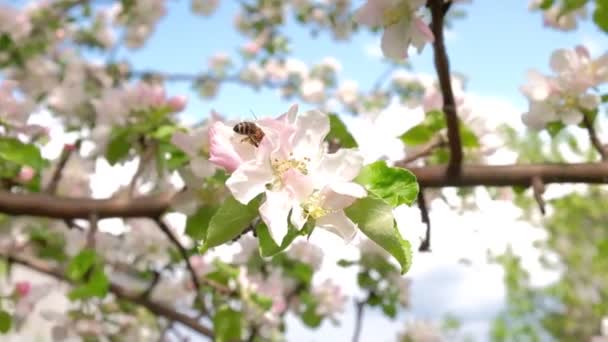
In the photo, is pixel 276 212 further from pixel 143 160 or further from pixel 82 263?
pixel 143 160

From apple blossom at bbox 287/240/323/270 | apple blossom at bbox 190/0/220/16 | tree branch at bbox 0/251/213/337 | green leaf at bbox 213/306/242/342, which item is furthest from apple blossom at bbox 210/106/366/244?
apple blossom at bbox 190/0/220/16

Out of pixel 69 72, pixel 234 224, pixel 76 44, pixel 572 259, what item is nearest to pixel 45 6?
pixel 69 72

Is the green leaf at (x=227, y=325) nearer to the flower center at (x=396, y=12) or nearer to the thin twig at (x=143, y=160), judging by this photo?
the thin twig at (x=143, y=160)

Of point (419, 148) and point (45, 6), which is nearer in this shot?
point (419, 148)

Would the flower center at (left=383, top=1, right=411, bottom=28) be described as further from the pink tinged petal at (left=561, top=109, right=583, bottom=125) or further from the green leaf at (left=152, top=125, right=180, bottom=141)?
the green leaf at (left=152, top=125, right=180, bottom=141)

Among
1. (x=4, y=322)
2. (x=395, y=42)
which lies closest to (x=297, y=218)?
(x=395, y=42)

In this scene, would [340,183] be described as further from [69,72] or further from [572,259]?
[572,259]

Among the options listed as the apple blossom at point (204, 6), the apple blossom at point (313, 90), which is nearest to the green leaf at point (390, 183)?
the apple blossom at point (204, 6)
